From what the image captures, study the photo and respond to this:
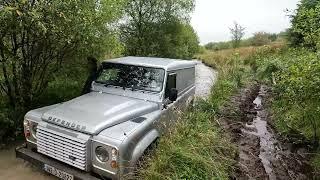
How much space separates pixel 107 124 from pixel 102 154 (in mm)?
495

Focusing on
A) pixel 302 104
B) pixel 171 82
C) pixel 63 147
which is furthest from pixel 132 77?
pixel 302 104

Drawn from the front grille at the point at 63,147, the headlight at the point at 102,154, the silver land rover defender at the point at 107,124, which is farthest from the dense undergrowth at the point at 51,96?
the headlight at the point at 102,154

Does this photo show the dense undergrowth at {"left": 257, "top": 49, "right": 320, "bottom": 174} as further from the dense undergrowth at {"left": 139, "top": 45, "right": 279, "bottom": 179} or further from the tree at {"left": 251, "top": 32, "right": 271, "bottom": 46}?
the tree at {"left": 251, "top": 32, "right": 271, "bottom": 46}

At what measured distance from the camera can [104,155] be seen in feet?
15.8

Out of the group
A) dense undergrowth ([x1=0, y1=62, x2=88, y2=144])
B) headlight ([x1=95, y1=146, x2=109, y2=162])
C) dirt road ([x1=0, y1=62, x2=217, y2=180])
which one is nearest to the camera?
headlight ([x1=95, y1=146, x2=109, y2=162])

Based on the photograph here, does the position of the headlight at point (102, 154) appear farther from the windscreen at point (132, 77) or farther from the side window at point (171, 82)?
the side window at point (171, 82)

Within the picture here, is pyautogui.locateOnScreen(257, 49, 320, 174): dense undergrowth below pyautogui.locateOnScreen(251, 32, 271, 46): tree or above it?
below

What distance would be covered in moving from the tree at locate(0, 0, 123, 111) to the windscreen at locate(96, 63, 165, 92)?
1.07m

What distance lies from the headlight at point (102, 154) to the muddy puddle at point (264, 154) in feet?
8.05

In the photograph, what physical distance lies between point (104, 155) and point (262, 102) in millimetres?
10204

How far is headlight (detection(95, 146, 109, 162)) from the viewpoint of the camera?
4781mm

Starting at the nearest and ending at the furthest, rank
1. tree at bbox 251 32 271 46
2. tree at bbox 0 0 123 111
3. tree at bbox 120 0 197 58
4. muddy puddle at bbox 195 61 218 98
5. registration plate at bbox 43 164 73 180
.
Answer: registration plate at bbox 43 164 73 180 < tree at bbox 0 0 123 111 < muddy puddle at bbox 195 61 218 98 < tree at bbox 120 0 197 58 < tree at bbox 251 32 271 46

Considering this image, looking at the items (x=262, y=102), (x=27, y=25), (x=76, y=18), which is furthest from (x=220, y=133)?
(x=262, y=102)

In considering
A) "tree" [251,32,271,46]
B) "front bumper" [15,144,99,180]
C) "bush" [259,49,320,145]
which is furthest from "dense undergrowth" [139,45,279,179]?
"tree" [251,32,271,46]
